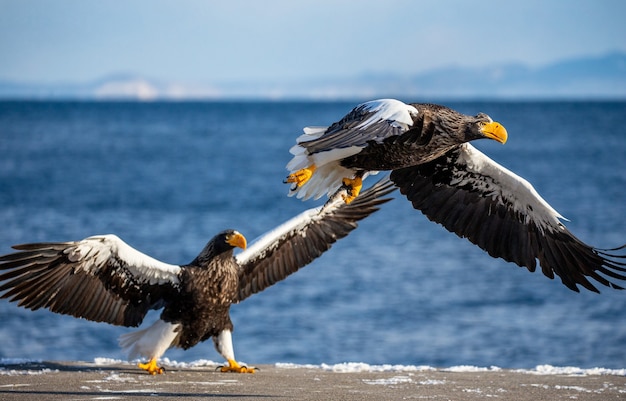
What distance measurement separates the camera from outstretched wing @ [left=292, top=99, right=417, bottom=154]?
5969 mm

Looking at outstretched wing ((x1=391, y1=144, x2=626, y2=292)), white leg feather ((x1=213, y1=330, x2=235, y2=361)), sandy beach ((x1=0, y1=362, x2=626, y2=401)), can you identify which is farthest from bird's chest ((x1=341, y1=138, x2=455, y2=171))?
white leg feather ((x1=213, y1=330, x2=235, y2=361))

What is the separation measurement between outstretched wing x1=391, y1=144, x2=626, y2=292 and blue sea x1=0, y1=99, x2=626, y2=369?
32 cm

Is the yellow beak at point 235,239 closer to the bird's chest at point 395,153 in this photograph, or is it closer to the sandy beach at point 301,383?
the sandy beach at point 301,383

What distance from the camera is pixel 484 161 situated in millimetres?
7418

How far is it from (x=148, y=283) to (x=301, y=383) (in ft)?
5.16

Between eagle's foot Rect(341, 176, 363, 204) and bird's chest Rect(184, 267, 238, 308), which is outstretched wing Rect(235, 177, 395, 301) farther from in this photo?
eagle's foot Rect(341, 176, 363, 204)

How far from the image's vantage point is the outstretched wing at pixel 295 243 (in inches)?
332

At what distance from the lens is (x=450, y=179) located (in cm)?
762

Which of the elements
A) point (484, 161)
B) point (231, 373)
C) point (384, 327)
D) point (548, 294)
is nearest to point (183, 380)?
point (231, 373)

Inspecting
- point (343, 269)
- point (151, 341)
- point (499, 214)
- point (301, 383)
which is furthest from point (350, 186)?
point (343, 269)

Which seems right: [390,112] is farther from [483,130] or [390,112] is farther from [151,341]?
[151,341]

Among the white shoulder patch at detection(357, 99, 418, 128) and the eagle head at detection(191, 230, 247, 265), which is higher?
the white shoulder patch at detection(357, 99, 418, 128)

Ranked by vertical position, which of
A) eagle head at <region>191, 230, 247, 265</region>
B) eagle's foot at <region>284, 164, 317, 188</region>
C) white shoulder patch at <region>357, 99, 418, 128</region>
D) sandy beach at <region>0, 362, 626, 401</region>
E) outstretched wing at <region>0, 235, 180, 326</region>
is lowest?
sandy beach at <region>0, 362, 626, 401</region>

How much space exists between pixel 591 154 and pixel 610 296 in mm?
37374
